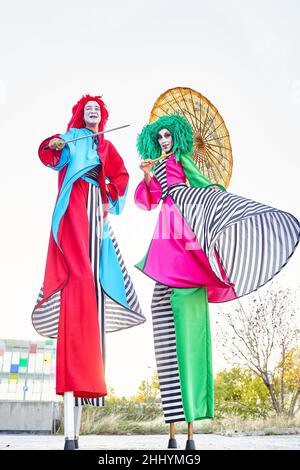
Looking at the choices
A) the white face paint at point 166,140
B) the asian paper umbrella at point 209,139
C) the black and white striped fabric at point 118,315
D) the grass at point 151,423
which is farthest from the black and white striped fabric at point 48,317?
the grass at point 151,423

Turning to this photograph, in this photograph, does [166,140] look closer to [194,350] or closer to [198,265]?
[198,265]

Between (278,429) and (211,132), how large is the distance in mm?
2927

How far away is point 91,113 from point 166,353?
53.4 inches

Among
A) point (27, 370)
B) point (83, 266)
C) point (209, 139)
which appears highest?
point (209, 139)

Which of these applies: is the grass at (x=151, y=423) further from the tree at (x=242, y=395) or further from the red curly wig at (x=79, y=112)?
the red curly wig at (x=79, y=112)

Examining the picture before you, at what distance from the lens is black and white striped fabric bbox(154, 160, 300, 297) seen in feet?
8.82

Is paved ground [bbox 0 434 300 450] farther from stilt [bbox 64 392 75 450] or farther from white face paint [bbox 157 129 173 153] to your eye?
white face paint [bbox 157 129 173 153]

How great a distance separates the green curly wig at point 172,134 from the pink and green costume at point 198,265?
19 centimetres

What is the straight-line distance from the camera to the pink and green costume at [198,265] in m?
2.59

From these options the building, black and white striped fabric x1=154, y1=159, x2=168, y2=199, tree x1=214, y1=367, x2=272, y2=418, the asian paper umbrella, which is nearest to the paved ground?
black and white striped fabric x1=154, y1=159, x2=168, y2=199

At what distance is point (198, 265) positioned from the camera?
272 cm

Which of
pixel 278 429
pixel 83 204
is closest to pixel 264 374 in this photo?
pixel 278 429

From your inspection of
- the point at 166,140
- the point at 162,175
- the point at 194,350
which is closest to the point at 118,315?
the point at 194,350

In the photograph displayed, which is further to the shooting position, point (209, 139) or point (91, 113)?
point (209, 139)
